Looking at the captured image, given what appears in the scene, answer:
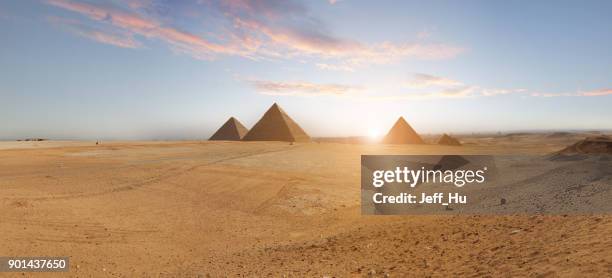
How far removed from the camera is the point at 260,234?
1030cm

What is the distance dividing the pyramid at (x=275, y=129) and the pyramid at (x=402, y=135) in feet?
46.8

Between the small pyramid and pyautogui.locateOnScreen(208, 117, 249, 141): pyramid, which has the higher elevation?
pyautogui.locateOnScreen(208, 117, 249, 141): pyramid

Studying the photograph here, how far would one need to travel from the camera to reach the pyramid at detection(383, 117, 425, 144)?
59.2 meters

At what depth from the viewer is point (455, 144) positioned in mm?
62062

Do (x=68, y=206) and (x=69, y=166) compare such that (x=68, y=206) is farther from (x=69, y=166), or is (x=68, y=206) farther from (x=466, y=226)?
(x=466, y=226)

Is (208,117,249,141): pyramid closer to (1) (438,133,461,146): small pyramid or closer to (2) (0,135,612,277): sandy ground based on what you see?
(1) (438,133,461,146): small pyramid

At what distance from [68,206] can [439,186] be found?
1310cm

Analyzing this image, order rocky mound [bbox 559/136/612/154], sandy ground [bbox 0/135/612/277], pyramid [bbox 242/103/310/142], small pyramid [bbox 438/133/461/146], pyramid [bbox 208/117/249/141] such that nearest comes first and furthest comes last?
sandy ground [bbox 0/135/612/277] → rocky mound [bbox 559/136/612/154] → pyramid [bbox 242/103/310/142] → small pyramid [bbox 438/133/461/146] → pyramid [bbox 208/117/249/141]

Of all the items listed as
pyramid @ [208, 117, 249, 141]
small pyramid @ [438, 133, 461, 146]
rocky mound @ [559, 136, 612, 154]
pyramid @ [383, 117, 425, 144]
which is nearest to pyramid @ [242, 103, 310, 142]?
pyramid @ [208, 117, 249, 141]

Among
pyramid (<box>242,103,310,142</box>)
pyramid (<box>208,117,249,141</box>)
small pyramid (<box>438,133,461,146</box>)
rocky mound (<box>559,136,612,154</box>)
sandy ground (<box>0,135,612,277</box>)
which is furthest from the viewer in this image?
pyramid (<box>208,117,249,141</box>)

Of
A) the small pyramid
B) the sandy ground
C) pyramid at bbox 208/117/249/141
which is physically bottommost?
the sandy ground

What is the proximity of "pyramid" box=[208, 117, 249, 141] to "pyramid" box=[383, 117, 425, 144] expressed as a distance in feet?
88.9

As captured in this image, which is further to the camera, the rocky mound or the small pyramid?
the small pyramid

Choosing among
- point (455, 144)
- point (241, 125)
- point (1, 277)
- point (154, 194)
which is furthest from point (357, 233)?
point (241, 125)
